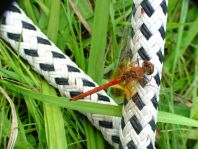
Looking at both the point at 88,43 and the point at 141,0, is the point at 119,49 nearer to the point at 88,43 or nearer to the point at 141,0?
the point at 88,43

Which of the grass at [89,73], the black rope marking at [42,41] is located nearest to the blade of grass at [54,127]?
the grass at [89,73]

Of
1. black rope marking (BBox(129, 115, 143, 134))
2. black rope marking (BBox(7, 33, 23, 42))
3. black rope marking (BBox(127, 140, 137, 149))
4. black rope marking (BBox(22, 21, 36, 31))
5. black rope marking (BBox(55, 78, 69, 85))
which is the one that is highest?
black rope marking (BBox(22, 21, 36, 31))

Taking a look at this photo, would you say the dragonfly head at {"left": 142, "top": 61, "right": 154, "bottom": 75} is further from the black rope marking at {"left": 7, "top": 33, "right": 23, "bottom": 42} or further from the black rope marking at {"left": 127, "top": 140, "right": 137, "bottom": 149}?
the black rope marking at {"left": 7, "top": 33, "right": 23, "bottom": 42}

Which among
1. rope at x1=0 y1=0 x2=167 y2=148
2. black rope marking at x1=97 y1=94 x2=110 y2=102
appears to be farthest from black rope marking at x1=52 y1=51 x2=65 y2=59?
black rope marking at x1=97 y1=94 x2=110 y2=102

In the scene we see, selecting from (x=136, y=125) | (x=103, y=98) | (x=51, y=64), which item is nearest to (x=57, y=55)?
(x=51, y=64)

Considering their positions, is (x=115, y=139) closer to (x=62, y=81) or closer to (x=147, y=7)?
(x=62, y=81)

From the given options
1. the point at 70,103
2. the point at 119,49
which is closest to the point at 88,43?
the point at 119,49
